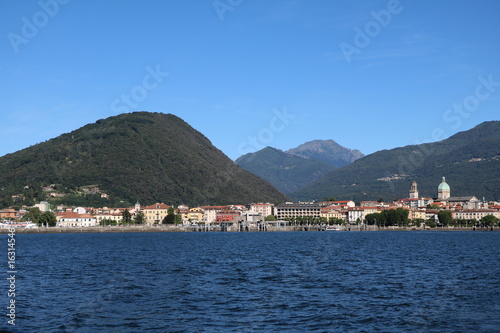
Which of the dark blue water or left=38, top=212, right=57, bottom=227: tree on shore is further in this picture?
left=38, top=212, right=57, bottom=227: tree on shore

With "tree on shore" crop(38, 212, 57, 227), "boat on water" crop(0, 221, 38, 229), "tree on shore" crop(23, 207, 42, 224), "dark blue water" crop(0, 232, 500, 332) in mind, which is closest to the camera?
"dark blue water" crop(0, 232, 500, 332)

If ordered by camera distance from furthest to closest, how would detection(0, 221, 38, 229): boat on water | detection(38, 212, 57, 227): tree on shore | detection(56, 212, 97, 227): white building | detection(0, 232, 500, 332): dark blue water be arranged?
detection(56, 212, 97, 227): white building → detection(38, 212, 57, 227): tree on shore → detection(0, 221, 38, 229): boat on water → detection(0, 232, 500, 332): dark blue water

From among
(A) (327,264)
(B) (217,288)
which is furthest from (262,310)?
(A) (327,264)

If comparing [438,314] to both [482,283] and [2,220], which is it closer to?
[482,283]

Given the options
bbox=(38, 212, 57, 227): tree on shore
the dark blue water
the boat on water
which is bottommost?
the dark blue water

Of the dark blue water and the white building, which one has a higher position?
the white building

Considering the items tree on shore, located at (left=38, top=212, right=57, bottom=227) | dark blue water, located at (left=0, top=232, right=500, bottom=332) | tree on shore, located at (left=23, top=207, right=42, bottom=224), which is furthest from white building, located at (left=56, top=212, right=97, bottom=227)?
dark blue water, located at (left=0, top=232, right=500, bottom=332)

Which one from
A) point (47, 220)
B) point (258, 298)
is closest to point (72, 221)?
point (47, 220)

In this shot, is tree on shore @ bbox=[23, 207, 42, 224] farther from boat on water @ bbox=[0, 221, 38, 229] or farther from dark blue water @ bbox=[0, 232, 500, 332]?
dark blue water @ bbox=[0, 232, 500, 332]

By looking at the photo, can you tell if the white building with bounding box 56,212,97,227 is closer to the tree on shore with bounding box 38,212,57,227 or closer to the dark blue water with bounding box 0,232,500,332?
the tree on shore with bounding box 38,212,57,227

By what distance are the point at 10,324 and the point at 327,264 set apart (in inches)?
1295

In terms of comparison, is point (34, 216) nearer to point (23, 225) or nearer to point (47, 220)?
point (47, 220)

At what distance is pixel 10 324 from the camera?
26.5 m

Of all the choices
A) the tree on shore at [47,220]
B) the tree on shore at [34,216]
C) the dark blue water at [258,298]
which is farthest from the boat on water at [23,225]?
the dark blue water at [258,298]
